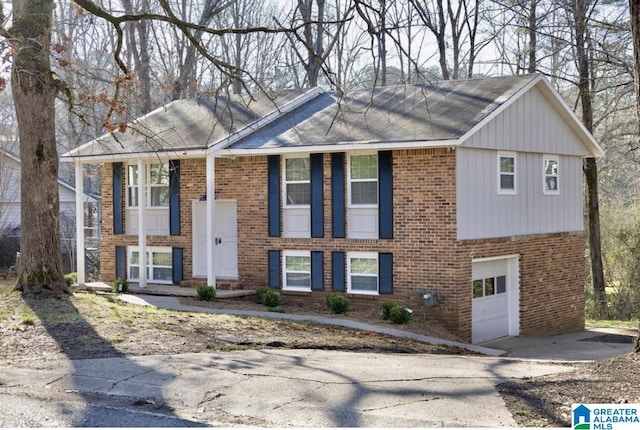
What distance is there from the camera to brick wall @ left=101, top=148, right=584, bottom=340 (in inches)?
775

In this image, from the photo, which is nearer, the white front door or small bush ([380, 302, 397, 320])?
small bush ([380, 302, 397, 320])

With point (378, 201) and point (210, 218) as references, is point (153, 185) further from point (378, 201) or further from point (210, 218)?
point (378, 201)

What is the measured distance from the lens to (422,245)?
65.5ft

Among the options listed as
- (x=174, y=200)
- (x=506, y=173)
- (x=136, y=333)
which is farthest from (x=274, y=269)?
(x=136, y=333)

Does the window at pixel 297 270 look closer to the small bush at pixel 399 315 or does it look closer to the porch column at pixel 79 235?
the small bush at pixel 399 315

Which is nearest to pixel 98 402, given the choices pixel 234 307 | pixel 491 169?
pixel 234 307

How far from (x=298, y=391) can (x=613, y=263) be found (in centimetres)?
2611

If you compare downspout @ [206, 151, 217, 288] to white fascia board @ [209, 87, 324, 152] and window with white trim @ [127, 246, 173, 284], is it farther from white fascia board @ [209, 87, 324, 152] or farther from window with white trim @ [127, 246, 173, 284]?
window with white trim @ [127, 246, 173, 284]

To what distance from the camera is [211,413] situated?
907cm

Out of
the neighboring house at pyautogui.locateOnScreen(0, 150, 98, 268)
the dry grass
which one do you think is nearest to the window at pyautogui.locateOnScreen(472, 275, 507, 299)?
the dry grass

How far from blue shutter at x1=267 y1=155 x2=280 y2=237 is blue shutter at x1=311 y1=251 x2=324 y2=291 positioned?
126 cm

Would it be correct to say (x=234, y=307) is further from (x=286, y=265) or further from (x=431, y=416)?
(x=431, y=416)

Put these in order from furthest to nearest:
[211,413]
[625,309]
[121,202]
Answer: [625,309]
[121,202]
[211,413]

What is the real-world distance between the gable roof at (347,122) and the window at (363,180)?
0.68m
